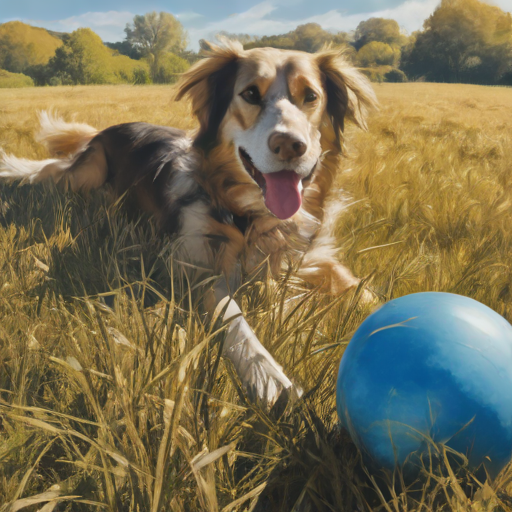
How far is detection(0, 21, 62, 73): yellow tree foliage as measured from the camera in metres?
64.1

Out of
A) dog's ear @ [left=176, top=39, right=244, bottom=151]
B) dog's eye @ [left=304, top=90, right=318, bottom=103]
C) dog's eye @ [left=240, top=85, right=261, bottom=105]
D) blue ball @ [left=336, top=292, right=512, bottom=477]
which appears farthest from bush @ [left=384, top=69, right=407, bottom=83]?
blue ball @ [left=336, top=292, right=512, bottom=477]

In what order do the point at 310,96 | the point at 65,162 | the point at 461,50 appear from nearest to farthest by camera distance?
the point at 310,96 < the point at 65,162 < the point at 461,50

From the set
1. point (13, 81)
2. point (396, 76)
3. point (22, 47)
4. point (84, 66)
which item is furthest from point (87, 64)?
point (396, 76)

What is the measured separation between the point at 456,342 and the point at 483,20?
8031 cm

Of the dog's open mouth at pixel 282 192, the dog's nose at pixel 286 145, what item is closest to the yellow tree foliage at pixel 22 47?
the dog's open mouth at pixel 282 192

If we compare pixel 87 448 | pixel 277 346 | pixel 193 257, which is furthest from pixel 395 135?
pixel 87 448

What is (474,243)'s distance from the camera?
3.34 metres

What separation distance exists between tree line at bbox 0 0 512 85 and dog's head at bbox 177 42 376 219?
50542 millimetres

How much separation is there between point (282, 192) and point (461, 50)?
69021mm

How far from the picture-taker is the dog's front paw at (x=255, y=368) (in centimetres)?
163

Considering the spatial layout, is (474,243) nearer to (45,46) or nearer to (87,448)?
(87,448)

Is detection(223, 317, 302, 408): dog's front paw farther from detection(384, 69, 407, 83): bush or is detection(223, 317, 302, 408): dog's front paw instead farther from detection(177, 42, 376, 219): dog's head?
detection(384, 69, 407, 83): bush

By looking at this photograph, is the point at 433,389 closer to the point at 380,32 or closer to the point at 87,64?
the point at 87,64

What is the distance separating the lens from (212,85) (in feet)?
10.9
